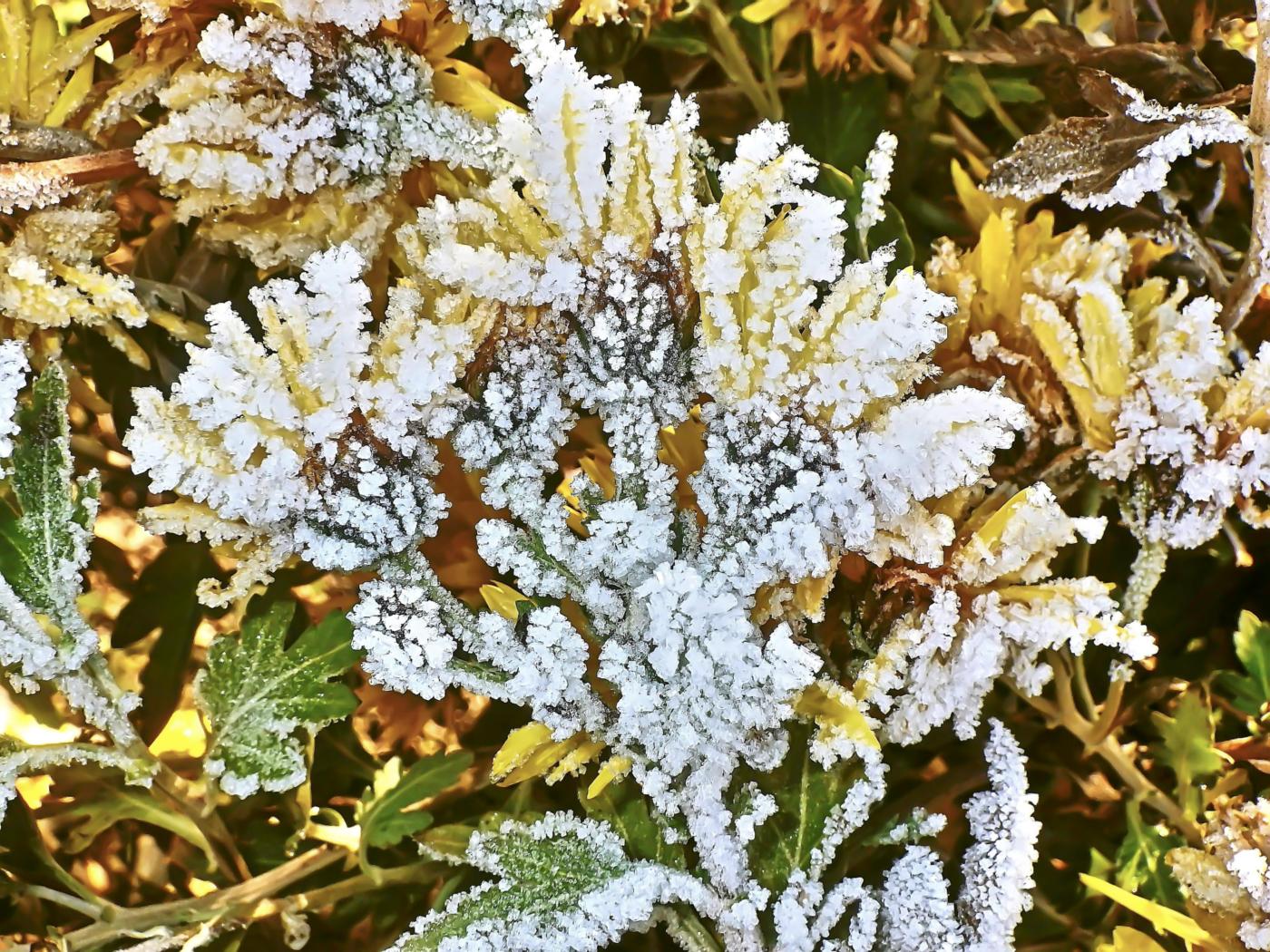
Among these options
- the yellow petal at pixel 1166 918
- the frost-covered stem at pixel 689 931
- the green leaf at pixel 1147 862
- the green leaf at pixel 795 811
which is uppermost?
the green leaf at pixel 795 811

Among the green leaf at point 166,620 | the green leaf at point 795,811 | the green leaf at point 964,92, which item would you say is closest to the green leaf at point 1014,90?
the green leaf at point 964,92

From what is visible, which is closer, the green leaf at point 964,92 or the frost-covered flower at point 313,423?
the frost-covered flower at point 313,423

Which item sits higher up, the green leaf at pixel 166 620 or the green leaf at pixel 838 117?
the green leaf at pixel 838 117

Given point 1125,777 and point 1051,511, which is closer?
point 1051,511

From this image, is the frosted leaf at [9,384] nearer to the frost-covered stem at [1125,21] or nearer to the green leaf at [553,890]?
the green leaf at [553,890]

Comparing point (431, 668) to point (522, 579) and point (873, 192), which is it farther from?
point (873, 192)

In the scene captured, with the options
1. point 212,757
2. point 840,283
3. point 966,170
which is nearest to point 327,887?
point 212,757

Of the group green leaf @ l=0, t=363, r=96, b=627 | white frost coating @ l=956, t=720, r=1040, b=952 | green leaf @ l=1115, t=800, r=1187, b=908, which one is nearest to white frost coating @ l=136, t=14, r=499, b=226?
green leaf @ l=0, t=363, r=96, b=627

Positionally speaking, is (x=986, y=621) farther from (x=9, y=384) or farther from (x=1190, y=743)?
(x=9, y=384)
